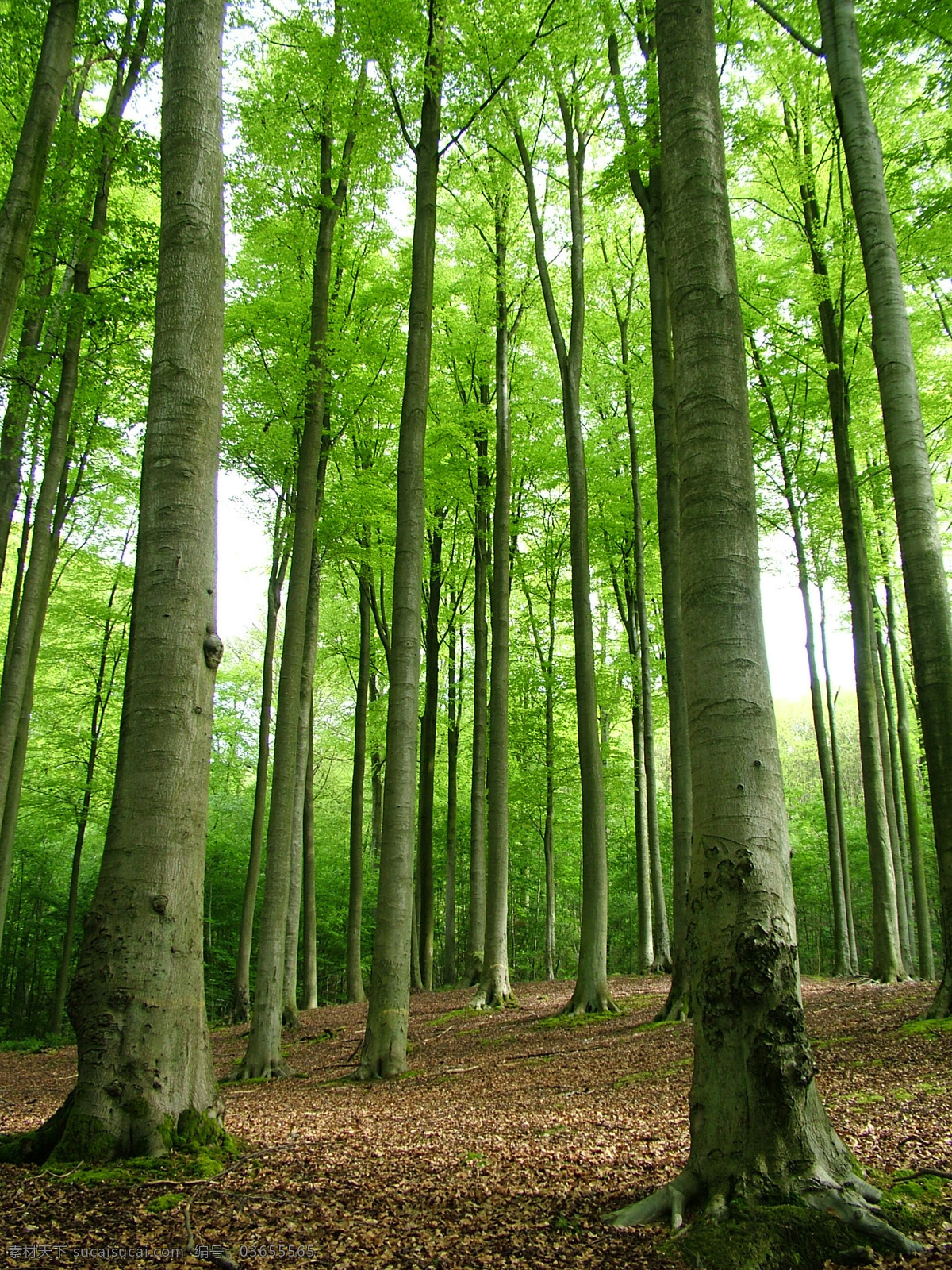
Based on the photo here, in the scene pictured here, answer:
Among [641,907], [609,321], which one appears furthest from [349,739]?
[609,321]

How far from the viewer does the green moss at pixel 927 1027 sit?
5.78 m

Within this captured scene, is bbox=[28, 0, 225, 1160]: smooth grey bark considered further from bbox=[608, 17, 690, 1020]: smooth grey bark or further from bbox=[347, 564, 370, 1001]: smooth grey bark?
bbox=[347, 564, 370, 1001]: smooth grey bark

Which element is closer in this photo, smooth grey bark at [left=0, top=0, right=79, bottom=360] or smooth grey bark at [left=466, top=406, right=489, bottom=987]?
smooth grey bark at [left=0, top=0, right=79, bottom=360]

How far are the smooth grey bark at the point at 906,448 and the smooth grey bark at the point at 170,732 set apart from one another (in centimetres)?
510

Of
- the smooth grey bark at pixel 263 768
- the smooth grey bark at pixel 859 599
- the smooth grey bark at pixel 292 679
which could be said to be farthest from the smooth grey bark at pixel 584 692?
the smooth grey bark at pixel 263 768

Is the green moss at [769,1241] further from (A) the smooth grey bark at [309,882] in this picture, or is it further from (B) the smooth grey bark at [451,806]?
(B) the smooth grey bark at [451,806]

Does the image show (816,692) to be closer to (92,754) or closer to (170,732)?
(170,732)

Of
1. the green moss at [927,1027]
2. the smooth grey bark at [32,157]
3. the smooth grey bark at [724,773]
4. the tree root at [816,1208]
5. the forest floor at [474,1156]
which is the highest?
the smooth grey bark at [32,157]

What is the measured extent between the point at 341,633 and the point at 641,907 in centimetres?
1093

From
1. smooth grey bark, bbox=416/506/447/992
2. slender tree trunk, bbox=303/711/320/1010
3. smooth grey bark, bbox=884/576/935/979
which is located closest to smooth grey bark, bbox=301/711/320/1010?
slender tree trunk, bbox=303/711/320/1010

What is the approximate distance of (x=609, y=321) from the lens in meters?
18.1

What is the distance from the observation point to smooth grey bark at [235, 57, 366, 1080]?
27.5ft

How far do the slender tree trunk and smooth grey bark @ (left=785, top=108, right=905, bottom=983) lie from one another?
902cm

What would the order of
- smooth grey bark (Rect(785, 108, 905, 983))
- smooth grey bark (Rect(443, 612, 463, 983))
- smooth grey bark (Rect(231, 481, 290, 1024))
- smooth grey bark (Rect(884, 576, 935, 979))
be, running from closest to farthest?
Answer: smooth grey bark (Rect(785, 108, 905, 983)) → smooth grey bark (Rect(884, 576, 935, 979)) → smooth grey bark (Rect(231, 481, 290, 1024)) → smooth grey bark (Rect(443, 612, 463, 983))
